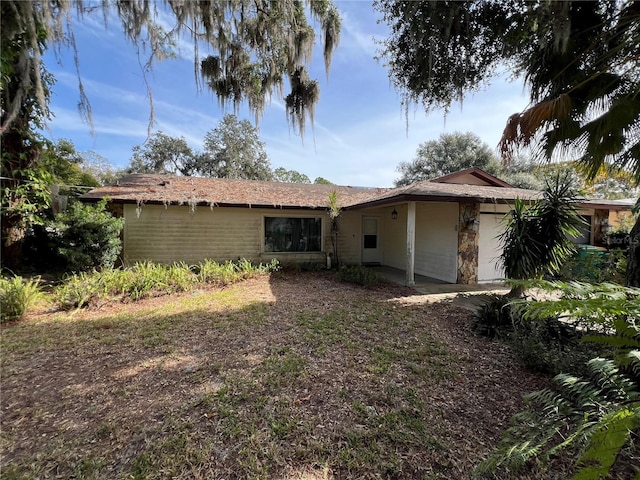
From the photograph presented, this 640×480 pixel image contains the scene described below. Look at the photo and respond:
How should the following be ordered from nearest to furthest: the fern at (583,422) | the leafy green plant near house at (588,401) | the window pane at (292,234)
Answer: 1. the fern at (583,422)
2. the leafy green plant near house at (588,401)
3. the window pane at (292,234)

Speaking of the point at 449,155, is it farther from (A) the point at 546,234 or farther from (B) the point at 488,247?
(A) the point at 546,234

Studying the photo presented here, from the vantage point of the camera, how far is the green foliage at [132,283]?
232 inches

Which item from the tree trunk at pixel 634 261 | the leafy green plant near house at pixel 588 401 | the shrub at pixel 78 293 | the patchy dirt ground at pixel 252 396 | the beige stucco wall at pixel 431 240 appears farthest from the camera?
the beige stucco wall at pixel 431 240

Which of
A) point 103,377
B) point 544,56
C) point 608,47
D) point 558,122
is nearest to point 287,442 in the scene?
point 103,377

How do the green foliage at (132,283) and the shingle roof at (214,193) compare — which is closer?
the green foliage at (132,283)

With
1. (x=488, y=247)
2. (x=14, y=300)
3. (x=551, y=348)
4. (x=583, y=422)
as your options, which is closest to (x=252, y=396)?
(x=583, y=422)

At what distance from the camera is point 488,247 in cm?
866

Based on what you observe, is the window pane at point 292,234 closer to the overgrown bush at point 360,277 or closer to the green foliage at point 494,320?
the overgrown bush at point 360,277

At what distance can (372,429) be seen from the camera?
2434 millimetres

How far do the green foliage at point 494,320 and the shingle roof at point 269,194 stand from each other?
10.7 feet

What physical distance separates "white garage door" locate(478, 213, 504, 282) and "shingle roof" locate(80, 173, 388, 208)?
4.66m

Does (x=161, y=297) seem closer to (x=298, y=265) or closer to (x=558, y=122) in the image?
(x=298, y=265)

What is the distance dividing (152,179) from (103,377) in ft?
32.1

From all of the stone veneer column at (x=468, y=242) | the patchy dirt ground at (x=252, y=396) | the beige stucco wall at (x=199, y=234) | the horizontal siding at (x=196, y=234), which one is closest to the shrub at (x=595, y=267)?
the stone veneer column at (x=468, y=242)
